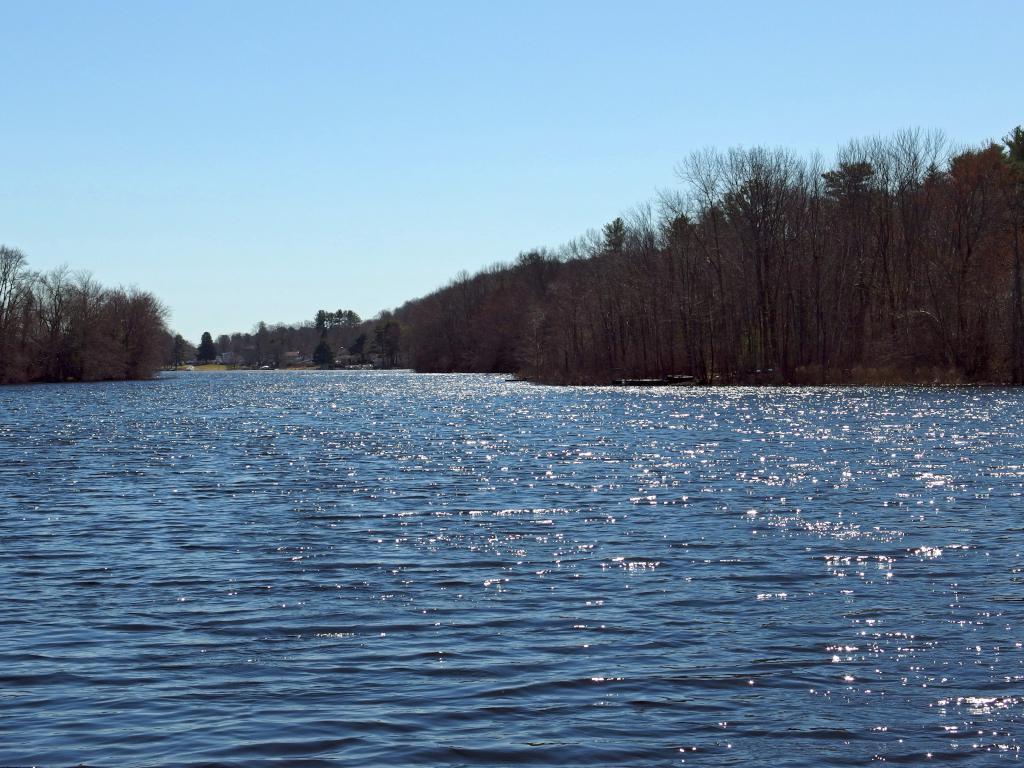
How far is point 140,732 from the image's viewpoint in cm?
942

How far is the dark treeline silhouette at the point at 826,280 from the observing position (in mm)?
78438

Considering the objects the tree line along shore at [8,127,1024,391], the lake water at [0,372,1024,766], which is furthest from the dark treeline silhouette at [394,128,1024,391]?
the lake water at [0,372,1024,766]

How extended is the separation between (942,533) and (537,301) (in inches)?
5910

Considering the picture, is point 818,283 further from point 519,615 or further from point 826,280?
point 519,615

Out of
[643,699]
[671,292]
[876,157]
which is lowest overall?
[643,699]

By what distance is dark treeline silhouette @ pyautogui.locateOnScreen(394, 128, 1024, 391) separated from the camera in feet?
257

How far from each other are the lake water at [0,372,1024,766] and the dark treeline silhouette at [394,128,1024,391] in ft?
163

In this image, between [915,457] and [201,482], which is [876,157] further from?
[201,482]

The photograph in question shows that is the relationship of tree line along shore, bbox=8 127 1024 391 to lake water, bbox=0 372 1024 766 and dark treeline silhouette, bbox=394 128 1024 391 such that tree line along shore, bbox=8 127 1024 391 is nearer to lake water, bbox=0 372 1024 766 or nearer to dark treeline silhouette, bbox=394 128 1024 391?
dark treeline silhouette, bbox=394 128 1024 391

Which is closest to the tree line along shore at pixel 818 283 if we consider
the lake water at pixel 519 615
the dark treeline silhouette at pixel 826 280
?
the dark treeline silhouette at pixel 826 280

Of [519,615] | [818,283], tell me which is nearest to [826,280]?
[818,283]

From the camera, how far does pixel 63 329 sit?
140 metres

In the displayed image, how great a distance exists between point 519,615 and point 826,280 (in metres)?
82.4

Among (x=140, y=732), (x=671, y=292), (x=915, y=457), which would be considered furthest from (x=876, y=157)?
(x=140, y=732)
